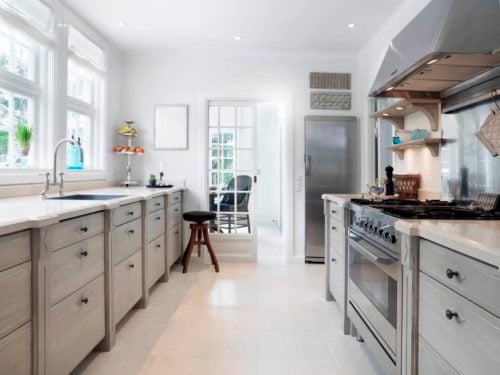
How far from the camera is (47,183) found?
7.04 feet

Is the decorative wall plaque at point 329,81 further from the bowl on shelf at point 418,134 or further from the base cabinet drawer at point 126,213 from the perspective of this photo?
the base cabinet drawer at point 126,213

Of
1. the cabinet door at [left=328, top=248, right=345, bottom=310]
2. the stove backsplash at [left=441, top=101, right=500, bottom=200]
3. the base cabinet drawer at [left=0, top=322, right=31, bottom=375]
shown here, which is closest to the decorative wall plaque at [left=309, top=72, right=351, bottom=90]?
the stove backsplash at [left=441, top=101, right=500, bottom=200]

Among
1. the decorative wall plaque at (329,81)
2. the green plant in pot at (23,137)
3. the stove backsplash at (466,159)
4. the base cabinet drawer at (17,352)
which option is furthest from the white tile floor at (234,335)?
the decorative wall plaque at (329,81)

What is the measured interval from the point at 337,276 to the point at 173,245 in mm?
1854

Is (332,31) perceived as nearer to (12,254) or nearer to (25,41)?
(25,41)

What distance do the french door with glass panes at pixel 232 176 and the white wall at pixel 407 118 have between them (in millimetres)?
1302

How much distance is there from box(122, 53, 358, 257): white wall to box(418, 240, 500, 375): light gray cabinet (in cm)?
278

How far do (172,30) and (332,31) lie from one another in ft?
5.43

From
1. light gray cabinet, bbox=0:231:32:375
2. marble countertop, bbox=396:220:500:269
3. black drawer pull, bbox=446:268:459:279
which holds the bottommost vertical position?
light gray cabinet, bbox=0:231:32:375

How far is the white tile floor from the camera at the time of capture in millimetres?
1756

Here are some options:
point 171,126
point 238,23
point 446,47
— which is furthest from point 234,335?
point 238,23

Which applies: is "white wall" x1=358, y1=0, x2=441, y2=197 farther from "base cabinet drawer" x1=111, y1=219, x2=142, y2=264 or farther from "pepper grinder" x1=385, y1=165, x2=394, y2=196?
"base cabinet drawer" x1=111, y1=219, x2=142, y2=264

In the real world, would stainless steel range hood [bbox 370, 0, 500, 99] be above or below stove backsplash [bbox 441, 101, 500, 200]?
above

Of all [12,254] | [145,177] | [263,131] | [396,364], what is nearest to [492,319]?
[396,364]
